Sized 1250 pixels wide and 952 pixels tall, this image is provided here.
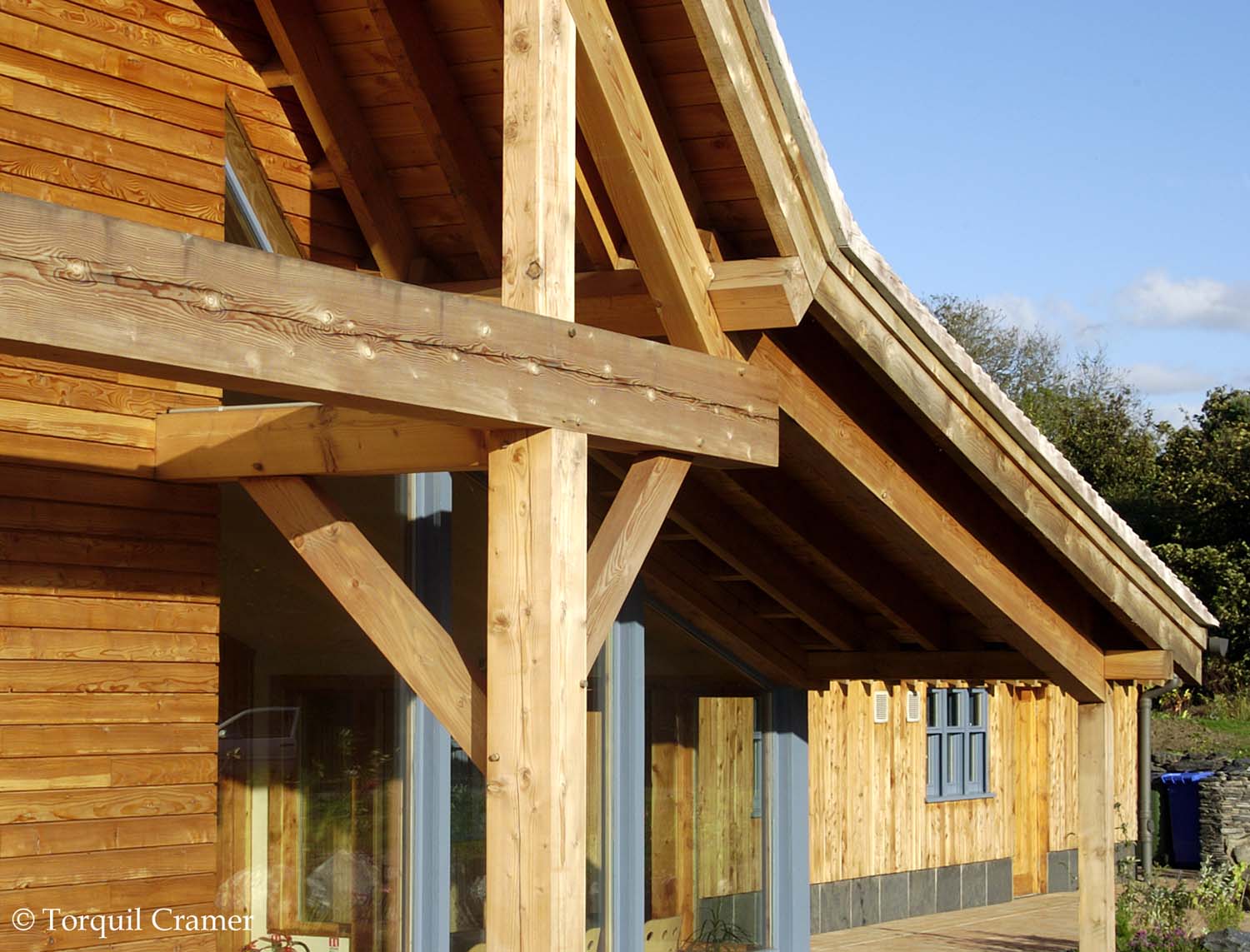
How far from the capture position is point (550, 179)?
4.68 meters

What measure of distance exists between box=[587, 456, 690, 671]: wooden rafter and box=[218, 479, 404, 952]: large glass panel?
155 centimetres

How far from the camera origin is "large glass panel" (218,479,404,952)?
598cm

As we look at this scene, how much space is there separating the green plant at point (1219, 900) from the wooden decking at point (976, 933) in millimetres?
992

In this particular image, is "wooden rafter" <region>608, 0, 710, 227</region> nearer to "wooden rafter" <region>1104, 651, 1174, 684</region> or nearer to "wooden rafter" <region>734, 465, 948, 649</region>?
"wooden rafter" <region>734, 465, 948, 649</region>

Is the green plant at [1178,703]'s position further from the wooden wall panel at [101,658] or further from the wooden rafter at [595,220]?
the wooden wall panel at [101,658]

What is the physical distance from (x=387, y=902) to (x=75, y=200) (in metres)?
2.91

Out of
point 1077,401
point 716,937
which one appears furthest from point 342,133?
point 1077,401

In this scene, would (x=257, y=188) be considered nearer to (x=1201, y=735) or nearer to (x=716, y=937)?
(x=716, y=937)

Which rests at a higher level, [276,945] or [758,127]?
[758,127]

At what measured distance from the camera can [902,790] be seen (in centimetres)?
1410

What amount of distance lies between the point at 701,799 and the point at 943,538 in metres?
2.44

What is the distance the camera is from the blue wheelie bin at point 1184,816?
1806 cm

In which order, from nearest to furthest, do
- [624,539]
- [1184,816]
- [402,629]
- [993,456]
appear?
1. [402,629]
2. [624,539]
3. [993,456]
4. [1184,816]

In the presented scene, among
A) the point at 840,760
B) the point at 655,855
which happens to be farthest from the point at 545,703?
the point at 840,760
